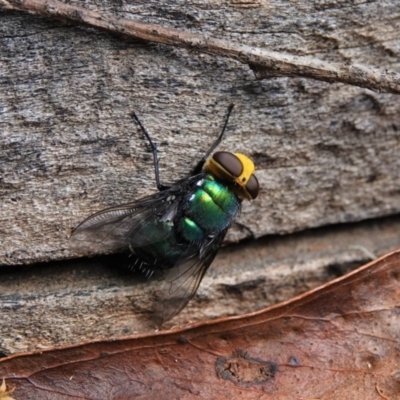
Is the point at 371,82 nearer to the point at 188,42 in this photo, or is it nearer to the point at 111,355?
the point at 188,42

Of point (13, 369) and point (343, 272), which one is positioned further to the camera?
point (343, 272)

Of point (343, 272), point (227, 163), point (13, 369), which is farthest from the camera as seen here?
point (343, 272)

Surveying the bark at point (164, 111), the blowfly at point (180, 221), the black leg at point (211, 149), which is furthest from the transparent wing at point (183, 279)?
the black leg at point (211, 149)

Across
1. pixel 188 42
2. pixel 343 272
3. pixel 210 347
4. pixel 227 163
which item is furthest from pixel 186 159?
pixel 343 272

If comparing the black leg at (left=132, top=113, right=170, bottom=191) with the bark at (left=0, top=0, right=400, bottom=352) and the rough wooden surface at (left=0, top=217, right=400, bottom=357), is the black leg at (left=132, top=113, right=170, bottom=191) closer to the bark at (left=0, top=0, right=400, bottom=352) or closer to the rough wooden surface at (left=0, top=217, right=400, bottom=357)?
the bark at (left=0, top=0, right=400, bottom=352)

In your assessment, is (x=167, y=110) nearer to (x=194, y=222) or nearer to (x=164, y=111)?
(x=164, y=111)

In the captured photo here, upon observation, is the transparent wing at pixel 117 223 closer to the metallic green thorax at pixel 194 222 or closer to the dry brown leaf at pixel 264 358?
the metallic green thorax at pixel 194 222
